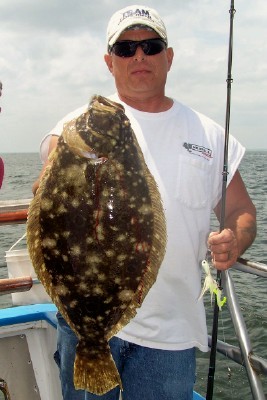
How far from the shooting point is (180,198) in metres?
2.79

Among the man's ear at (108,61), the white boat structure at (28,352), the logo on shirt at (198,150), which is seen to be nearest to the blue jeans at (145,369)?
the white boat structure at (28,352)

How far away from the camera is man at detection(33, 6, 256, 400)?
9.09ft

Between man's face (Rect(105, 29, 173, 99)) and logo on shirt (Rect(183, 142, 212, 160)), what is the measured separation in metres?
0.40

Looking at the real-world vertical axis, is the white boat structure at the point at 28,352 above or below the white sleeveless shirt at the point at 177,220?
below

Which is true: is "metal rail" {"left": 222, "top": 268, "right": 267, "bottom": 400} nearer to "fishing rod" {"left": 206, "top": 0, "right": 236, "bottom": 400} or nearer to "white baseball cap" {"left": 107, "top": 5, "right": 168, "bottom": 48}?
"fishing rod" {"left": 206, "top": 0, "right": 236, "bottom": 400}

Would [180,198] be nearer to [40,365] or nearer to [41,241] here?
[41,241]

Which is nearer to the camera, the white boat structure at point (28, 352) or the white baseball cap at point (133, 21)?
the white baseball cap at point (133, 21)

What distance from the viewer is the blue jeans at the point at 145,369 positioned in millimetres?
2777

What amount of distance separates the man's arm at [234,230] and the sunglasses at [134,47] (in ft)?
3.10

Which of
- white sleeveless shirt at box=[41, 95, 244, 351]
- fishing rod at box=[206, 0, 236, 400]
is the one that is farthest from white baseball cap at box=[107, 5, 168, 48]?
fishing rod at box=[206, 0, 236, 400]

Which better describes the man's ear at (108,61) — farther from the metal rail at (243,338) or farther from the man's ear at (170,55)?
the metal rail at (243,338)

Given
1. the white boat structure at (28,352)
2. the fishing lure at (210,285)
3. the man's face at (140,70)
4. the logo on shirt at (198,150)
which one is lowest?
the white boat structure at (28,352)

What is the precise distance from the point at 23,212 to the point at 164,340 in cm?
142

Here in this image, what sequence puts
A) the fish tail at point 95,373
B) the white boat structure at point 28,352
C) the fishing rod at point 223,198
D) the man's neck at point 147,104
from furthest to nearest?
the white boat structure at point 28,352
the man's neck at point 147,104
the fishing rod at point 223,198
the fish tail at point 95,373
